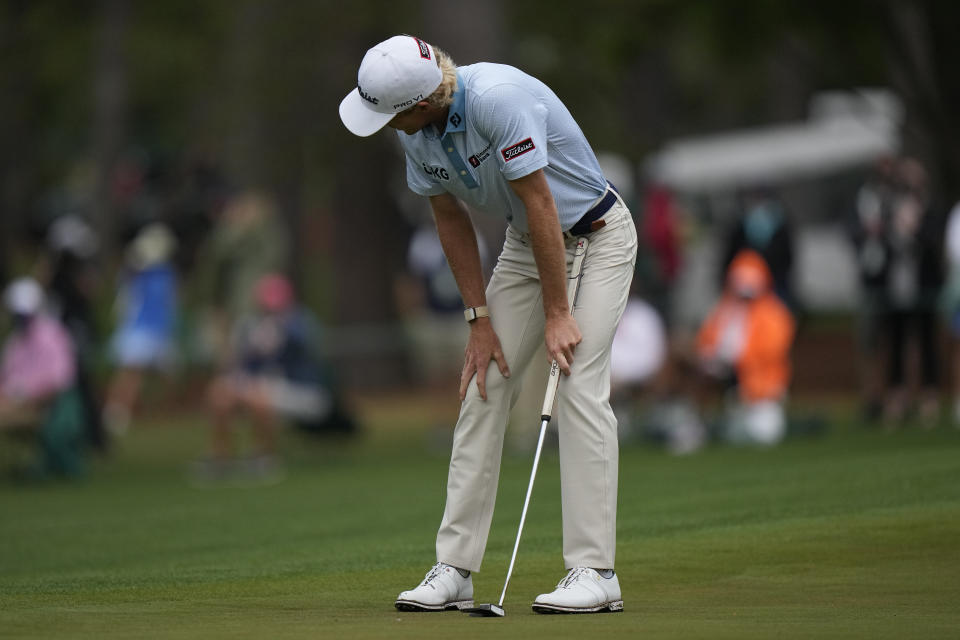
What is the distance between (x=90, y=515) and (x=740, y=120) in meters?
39.7

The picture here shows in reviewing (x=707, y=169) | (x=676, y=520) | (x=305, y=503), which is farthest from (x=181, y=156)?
(x=676, y=520)

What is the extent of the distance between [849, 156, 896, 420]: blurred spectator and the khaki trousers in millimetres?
10369

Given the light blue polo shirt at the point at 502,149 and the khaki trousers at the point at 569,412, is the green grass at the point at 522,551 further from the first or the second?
the light blue polo shirt at the point at 502,149

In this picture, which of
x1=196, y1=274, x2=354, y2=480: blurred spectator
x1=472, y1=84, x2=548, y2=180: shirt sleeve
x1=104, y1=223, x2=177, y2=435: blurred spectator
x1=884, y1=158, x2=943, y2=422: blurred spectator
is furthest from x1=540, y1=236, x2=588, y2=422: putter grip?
x1=104, y1=223, x2=177, y2=435: blurred spectator

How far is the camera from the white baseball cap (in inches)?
259

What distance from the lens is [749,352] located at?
1555 cm

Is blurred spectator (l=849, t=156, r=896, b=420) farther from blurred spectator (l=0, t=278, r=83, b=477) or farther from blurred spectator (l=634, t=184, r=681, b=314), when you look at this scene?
blurred spectator (l=0, t=278, r=83, b=477)

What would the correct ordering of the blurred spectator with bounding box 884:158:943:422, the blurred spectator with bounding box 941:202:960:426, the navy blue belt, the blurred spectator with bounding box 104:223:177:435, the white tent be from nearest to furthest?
the navy blue belt < the blurred spectator with bounding box 941:202:960:426 < the blurred spectator with bounding box 884:158:943:422 < the blurred spectator with bounding box 104:223:177:435 < the white tent

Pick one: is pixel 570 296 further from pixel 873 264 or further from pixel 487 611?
pixel 873 264

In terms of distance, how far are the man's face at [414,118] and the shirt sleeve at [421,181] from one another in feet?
0.61

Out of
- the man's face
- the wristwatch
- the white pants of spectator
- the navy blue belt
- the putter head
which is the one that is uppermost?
the man's face

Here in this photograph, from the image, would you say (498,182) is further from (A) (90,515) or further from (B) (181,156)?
(B) (181,156)

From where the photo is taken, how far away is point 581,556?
683 cm

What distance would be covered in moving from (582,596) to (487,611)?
1.19 ft
